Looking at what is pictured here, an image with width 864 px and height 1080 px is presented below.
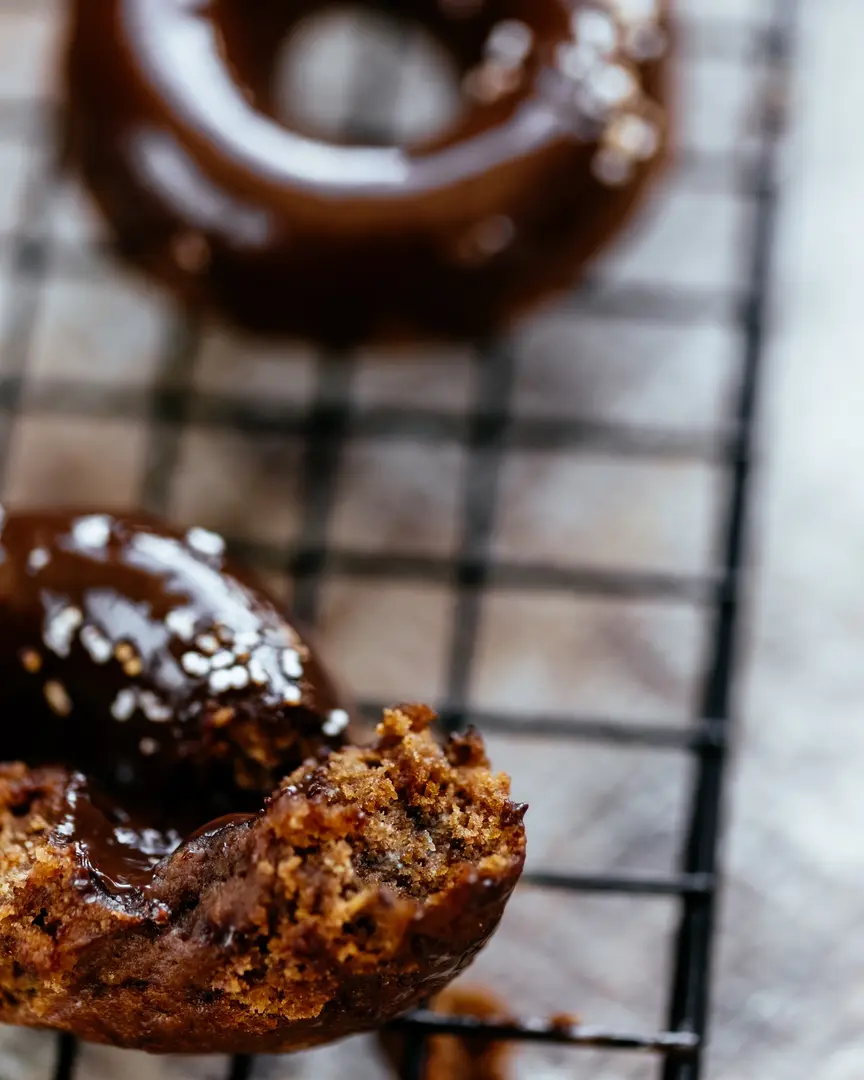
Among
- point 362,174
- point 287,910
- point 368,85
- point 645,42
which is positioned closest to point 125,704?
point 287,910

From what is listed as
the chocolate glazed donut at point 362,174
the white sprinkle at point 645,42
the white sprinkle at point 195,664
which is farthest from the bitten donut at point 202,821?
the white sprinkle at point 645,42

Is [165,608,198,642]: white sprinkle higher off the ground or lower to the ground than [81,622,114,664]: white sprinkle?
higher

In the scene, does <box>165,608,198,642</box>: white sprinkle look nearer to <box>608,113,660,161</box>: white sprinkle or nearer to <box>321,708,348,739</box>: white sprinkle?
<box>321,708,348,739</box>: white sprinkle

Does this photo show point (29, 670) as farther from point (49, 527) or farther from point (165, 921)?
point (165, 921)

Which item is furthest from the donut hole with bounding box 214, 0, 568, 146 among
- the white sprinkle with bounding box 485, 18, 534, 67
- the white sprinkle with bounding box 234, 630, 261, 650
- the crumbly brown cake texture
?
the crumbly brown cake texture

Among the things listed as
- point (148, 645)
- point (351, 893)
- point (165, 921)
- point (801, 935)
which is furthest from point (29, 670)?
point (801, 935)

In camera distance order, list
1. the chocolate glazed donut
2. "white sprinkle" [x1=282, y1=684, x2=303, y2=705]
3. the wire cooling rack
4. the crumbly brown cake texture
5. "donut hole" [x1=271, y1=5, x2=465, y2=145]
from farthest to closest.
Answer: "donut hole" [x1=271, y1=5, x2=465, y2=145] < the wire cooling rack < the chocolate glazed donut < "white sprinkle" [x1=282, y1=684, x2=303, y2=705] < the crumbly brown cake texture

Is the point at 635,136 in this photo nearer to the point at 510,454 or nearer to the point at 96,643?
the point at 510,454
